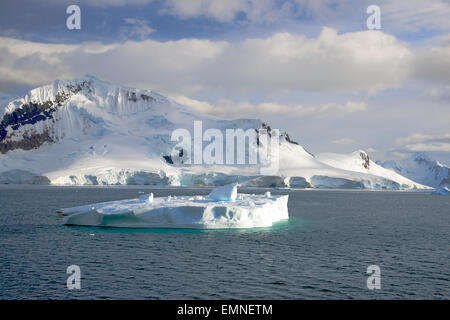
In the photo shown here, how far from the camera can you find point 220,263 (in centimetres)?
2050

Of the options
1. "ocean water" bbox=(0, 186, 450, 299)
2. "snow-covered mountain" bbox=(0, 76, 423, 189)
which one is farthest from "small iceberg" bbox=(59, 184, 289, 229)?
"snow-covered mountain" bbox=(0, 76, 423, 189)

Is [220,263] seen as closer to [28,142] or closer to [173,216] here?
[173,216]

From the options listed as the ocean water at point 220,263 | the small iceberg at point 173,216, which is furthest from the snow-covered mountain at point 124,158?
the ocean water at point 220,263

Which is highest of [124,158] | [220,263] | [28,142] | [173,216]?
[28,142]

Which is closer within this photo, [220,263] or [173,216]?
[220,263]

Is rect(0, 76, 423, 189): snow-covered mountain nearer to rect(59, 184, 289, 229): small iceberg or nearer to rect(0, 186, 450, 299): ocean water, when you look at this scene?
rect(59, 184, 289, 229): small iceberg

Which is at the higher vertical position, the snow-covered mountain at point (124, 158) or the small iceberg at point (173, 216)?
the snow-covered mountain at point (124, 158)

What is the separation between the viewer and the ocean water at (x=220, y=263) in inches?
629

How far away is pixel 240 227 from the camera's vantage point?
32.9m

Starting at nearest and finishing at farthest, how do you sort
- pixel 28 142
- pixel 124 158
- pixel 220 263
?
pixel 220 263, pixel 124 158, pixel 28 142

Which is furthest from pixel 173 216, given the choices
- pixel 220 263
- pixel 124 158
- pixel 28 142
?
pixel 28 142

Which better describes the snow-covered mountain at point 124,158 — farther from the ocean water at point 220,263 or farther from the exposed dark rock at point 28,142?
the ocean water at point 220,263
